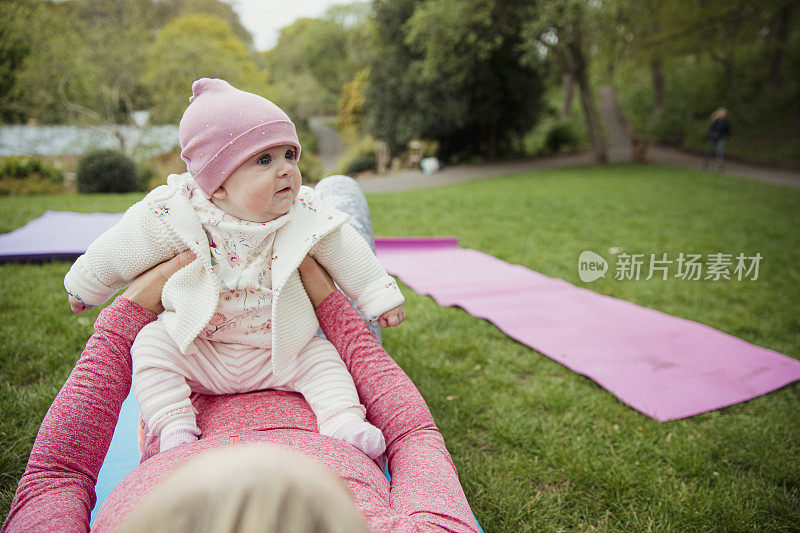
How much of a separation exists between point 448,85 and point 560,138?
226 inches

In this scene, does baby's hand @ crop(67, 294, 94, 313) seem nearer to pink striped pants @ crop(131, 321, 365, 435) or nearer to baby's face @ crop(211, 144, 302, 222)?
pink striped pants @ crop(131, 321, 365, 435)

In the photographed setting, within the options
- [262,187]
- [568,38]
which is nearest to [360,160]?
[568,38]

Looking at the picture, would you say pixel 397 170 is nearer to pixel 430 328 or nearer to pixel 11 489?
pixel 430 328

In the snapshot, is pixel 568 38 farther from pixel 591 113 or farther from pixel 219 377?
pixel 219 377

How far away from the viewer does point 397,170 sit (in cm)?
1783

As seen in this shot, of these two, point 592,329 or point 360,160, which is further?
point 360,160

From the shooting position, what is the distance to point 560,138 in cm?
1967

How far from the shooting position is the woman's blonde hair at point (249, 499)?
0.72m

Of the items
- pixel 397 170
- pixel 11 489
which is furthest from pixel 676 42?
pixel 11 489

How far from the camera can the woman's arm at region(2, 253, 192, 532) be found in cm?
120

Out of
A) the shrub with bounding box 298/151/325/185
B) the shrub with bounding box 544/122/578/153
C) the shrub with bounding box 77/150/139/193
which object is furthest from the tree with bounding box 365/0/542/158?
the shrub with bounding box 77/150/139/193

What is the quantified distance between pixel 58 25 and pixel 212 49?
3.96 metres

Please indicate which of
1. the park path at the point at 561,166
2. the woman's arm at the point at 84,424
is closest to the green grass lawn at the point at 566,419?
the woman's arm at the point at 84,424

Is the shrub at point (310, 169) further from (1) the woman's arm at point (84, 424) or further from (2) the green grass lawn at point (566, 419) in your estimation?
(1) the woman's arm at point (84, 424)
